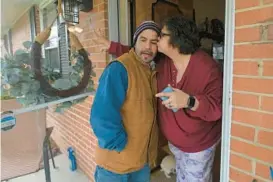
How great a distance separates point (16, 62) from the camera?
1.63m

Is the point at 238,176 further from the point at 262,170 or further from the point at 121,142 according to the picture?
the point at 121,142

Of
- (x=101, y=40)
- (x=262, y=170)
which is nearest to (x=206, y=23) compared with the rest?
(x=101, y=40)

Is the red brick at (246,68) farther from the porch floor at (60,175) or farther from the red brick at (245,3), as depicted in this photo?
the porch floor at (60,175)

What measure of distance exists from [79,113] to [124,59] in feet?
3.90

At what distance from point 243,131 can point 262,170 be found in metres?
0.19

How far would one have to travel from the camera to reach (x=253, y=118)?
104cm

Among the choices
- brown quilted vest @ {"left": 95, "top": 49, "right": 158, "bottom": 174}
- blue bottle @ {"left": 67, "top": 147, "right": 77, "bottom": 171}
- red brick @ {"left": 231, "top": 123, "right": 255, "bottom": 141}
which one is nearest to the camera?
red brick @ {"left": 231, "top": 123, "right": 255, "bottom": 141}

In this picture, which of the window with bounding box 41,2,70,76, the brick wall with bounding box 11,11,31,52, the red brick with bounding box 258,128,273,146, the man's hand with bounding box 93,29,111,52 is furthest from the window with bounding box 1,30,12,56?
the red brick with bounding box 258,128,273,146

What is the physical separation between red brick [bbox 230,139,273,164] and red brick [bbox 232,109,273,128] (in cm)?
11

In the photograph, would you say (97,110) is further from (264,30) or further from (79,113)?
(79,113)

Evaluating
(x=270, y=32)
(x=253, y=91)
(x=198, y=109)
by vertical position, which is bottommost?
(x=198, y=109)

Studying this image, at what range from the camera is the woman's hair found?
1359 millimetres

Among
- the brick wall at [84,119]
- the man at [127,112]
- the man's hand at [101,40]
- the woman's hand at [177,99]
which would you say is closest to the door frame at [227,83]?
the woman's hand at [177,99]

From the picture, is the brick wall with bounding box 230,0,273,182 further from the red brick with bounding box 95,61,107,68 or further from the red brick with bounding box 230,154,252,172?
the red brick with bounding box 95,61,107,68
